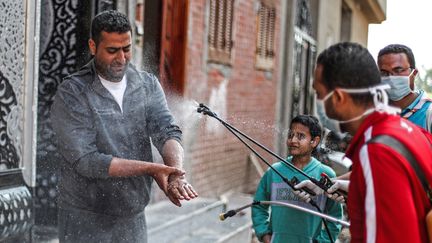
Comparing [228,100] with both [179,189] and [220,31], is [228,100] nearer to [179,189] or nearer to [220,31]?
[220,31]

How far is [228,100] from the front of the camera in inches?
510

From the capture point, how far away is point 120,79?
4.62 meters

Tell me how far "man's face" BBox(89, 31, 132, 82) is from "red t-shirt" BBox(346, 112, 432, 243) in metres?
1.76

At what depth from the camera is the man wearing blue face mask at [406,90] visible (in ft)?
16.7

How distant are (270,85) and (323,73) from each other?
13018mm

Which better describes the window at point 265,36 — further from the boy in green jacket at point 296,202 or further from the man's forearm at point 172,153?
the man's forearm at point 172,153

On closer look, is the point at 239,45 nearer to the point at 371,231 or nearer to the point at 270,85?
the point at 270,85

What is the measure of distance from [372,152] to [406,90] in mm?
2158

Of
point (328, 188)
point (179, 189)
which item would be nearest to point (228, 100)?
point (328, 188)

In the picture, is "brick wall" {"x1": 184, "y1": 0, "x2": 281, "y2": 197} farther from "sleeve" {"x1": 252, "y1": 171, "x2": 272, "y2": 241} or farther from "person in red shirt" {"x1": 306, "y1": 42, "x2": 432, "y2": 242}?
"person in red shirt" {"x1": 306, "y1": 42, "x2": 432, "y2": 242}

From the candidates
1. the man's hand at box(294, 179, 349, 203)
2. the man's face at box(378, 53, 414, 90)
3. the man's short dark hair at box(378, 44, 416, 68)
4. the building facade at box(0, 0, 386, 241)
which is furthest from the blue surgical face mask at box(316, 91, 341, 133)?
the building facade at box(0, 0, 386, 241)

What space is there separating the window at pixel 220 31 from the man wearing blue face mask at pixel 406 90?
22.0ft

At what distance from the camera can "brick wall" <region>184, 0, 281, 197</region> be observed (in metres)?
11.2

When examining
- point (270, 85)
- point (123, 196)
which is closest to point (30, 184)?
point (123, 196)
